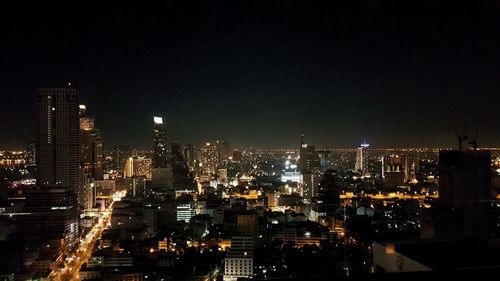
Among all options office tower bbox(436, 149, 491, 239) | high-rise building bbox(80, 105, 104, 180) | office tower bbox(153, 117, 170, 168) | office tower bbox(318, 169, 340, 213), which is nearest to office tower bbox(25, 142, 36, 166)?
high-rise building bbox(80, 105, 104, 180)

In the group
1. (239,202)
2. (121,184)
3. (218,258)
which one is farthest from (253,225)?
(121,184)

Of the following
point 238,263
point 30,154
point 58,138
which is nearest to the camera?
point 238,263

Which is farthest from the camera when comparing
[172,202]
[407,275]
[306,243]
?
[172,202]

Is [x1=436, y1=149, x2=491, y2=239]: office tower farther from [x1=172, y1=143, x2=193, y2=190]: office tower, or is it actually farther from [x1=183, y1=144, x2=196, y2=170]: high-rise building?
[x1=183, y1=144, x2=196, y2=170]: high-rise building

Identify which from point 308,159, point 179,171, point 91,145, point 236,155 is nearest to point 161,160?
point 179,171

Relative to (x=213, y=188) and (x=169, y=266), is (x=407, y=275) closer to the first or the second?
(x=169, y=266)

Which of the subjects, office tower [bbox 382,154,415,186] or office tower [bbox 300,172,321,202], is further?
office tower [bbox 382,154,415,186]

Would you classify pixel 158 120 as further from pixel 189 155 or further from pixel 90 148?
pixel 90 148
